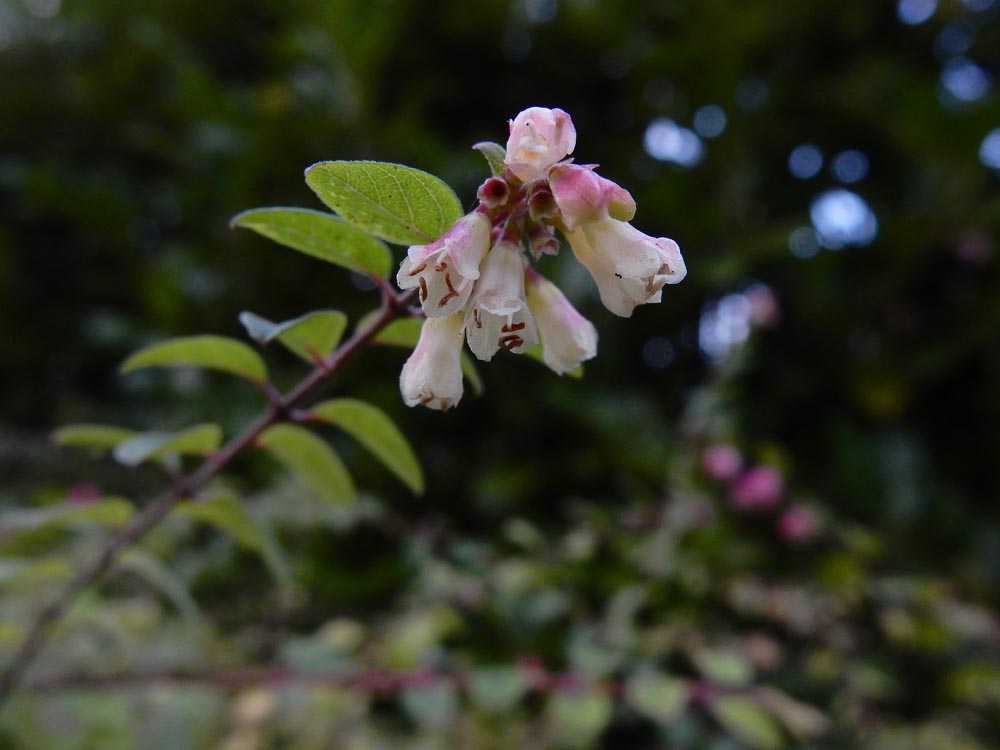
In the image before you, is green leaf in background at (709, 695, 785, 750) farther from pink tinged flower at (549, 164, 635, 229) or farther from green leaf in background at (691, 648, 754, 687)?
pink tinged flower at (549, 164, 635, 229)

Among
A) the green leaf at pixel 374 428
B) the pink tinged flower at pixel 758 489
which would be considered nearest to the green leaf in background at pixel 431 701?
the green leaf at pixel 374 428

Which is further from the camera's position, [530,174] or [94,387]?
[94,387]

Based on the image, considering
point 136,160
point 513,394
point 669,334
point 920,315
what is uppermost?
point 136,160

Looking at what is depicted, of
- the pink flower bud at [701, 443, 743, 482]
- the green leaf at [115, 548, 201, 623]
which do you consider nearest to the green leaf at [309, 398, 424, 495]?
the green leaf at [115, 548, 201, 623]

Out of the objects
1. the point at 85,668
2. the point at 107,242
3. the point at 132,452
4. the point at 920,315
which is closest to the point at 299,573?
the point at 85,668

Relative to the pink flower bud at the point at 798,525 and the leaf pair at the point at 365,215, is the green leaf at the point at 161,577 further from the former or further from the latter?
the pink flower bud at the point at 798,525

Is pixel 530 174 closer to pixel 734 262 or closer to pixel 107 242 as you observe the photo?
pixel 734 262
